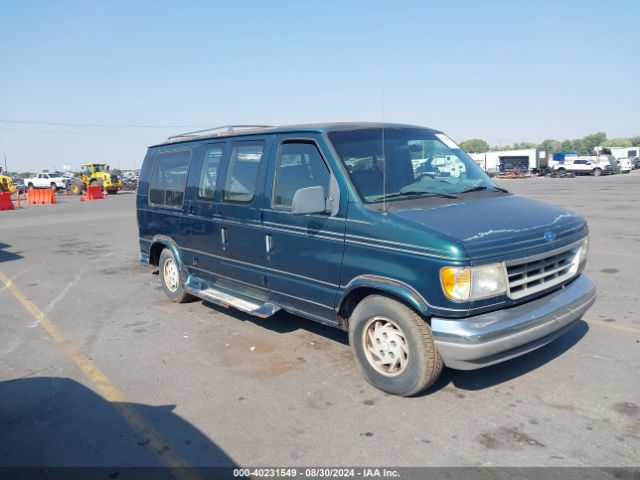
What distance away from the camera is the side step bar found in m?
5.11

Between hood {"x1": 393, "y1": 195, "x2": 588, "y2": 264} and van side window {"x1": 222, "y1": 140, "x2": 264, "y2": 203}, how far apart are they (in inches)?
70.5

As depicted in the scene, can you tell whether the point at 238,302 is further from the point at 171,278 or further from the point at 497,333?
the point at 497,333

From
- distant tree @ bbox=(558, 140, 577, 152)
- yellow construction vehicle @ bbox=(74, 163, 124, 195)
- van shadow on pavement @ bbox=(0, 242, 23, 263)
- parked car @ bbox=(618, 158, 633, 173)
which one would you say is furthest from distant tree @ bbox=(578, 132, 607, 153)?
van shadow on pavement @ bbox=(0, 242, 23, 263)

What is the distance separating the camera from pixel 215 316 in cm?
633

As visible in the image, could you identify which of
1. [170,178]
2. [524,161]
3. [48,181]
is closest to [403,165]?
[170,178]

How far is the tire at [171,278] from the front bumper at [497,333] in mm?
4058

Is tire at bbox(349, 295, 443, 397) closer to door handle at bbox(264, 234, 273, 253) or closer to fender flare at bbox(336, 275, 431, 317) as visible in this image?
fender flare at bbox(336, 275, 431, 317)

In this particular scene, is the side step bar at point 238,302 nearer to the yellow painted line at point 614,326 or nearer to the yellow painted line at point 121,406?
the yellow painted line at point 121,406

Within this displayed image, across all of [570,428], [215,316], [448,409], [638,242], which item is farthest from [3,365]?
[638,242]

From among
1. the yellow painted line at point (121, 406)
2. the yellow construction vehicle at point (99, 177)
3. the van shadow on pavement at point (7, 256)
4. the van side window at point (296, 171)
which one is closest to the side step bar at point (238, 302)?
the van side window at point (296, 171)

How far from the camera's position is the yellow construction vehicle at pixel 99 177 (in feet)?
124

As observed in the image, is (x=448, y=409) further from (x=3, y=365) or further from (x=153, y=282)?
(x=153, y=282)

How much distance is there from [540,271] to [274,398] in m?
2.28

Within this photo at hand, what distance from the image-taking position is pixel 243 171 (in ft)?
17.6
